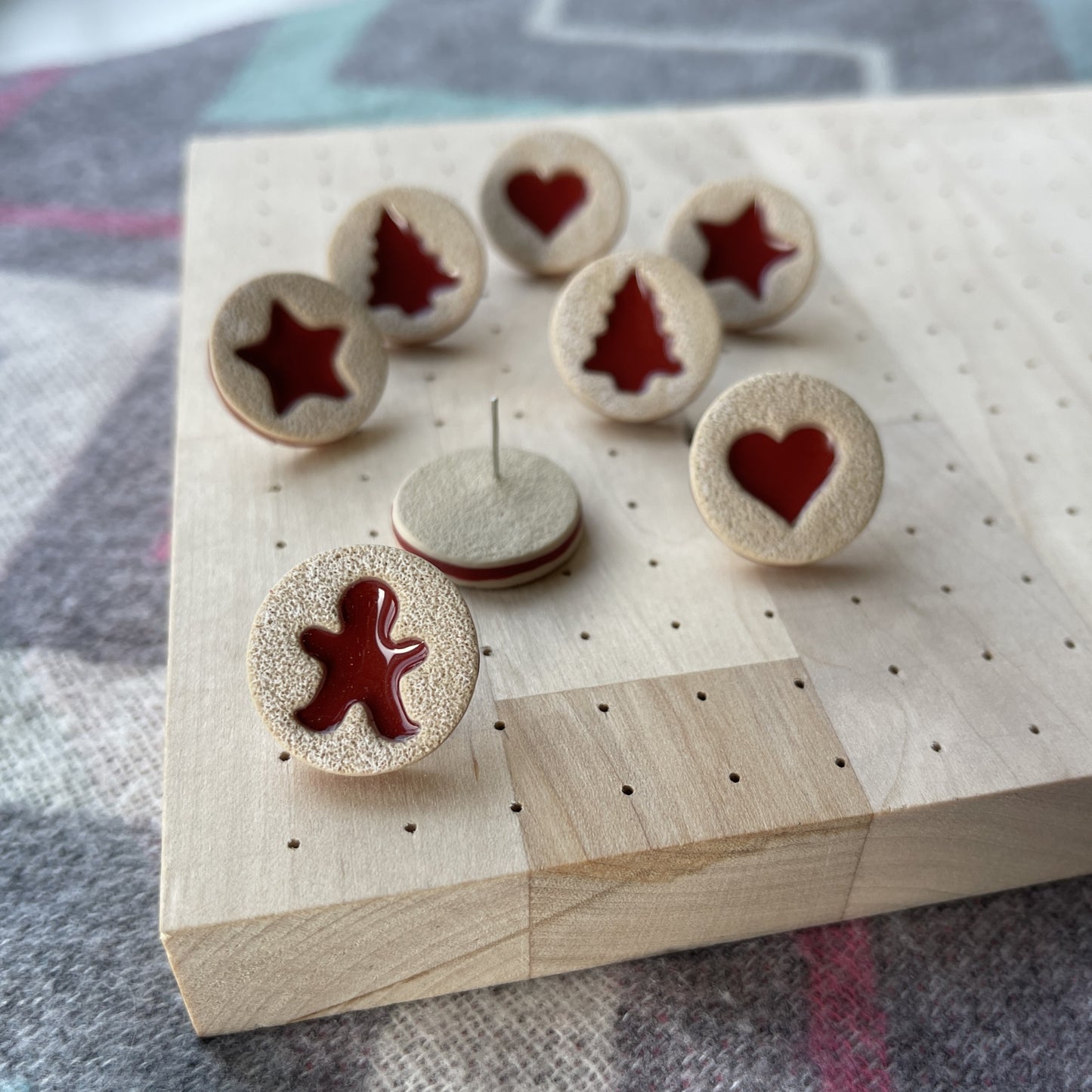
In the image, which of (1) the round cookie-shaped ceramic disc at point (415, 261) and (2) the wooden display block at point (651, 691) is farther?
(1) the round cookie-shaped ceramic disc at point (415, 261)

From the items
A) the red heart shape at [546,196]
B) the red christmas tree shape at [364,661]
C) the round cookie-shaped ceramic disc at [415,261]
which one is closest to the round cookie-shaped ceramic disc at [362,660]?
the red christmas tree shape at [364,661]

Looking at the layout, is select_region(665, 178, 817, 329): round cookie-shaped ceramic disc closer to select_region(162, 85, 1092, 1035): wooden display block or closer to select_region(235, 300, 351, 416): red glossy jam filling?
select_region(162, 85, 1092, 1035): wooden display block

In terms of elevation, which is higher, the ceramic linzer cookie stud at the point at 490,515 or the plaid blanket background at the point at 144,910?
the ceramic linzer cookie stud at the point at 490,515

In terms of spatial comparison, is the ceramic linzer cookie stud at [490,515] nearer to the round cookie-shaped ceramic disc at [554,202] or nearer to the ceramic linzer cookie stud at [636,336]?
the ceramic linzer cookie stud at [636,336]

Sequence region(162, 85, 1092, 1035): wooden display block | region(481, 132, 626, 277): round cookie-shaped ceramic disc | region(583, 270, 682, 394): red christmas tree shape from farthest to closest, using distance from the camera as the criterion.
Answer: region(481, 132, 626, 277): round cookie-shaped ceramic disc, region(583, 270, 682, 394): red christmas tree shape, region(162, 85, 1092, 1035): wooden display block

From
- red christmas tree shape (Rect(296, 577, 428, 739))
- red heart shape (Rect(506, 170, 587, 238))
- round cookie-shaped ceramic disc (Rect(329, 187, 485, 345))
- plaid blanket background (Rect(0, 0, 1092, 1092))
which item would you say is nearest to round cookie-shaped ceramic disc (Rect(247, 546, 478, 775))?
red christmas tree shape (Rect(296, 577, 428, 739))

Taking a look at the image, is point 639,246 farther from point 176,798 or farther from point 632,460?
point 176,798
